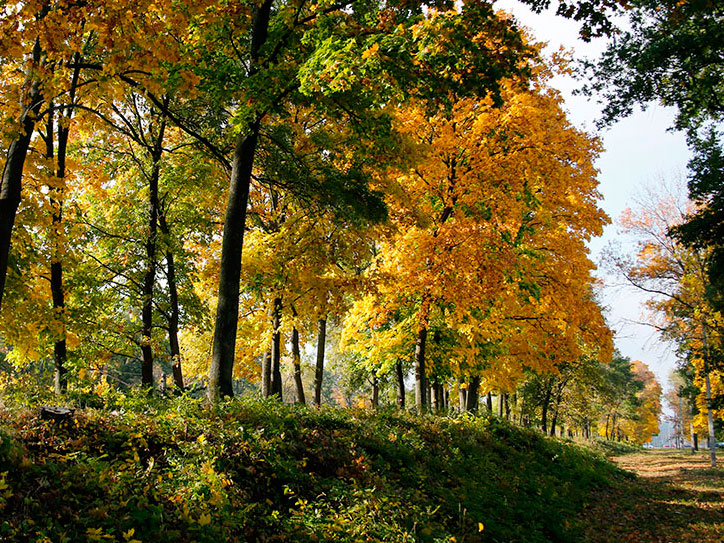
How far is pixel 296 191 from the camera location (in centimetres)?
978

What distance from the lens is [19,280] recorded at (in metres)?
9.14

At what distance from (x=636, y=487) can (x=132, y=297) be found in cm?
1601

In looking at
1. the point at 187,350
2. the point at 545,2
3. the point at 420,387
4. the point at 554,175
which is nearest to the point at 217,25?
the point at 545,2

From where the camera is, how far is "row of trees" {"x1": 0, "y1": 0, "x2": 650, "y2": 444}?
6469mm

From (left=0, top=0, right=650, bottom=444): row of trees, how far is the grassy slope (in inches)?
65.5

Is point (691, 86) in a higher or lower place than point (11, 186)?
higher

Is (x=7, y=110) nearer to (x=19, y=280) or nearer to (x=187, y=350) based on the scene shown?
(x=19, y=280)

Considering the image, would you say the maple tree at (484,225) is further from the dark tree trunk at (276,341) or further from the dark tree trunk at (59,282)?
the dark tree trunk at (59,282)

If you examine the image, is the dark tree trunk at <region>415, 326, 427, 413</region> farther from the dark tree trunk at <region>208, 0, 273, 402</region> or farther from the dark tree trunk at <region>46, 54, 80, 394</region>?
the dark tree trunk at <region>46, 54, 80, 394</region>

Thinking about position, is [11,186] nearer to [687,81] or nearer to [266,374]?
[266,374]

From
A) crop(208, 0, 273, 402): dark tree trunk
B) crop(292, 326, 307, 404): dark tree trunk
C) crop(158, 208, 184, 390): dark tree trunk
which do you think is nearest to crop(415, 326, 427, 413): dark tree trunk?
crop(292, 326, 307, 404): dark tree trunk

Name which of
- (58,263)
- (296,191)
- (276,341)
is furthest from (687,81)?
(58,263)

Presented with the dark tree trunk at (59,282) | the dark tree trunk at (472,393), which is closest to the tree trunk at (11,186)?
the dark tree trunk at (59,282)

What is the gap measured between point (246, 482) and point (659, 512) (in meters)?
10.6
